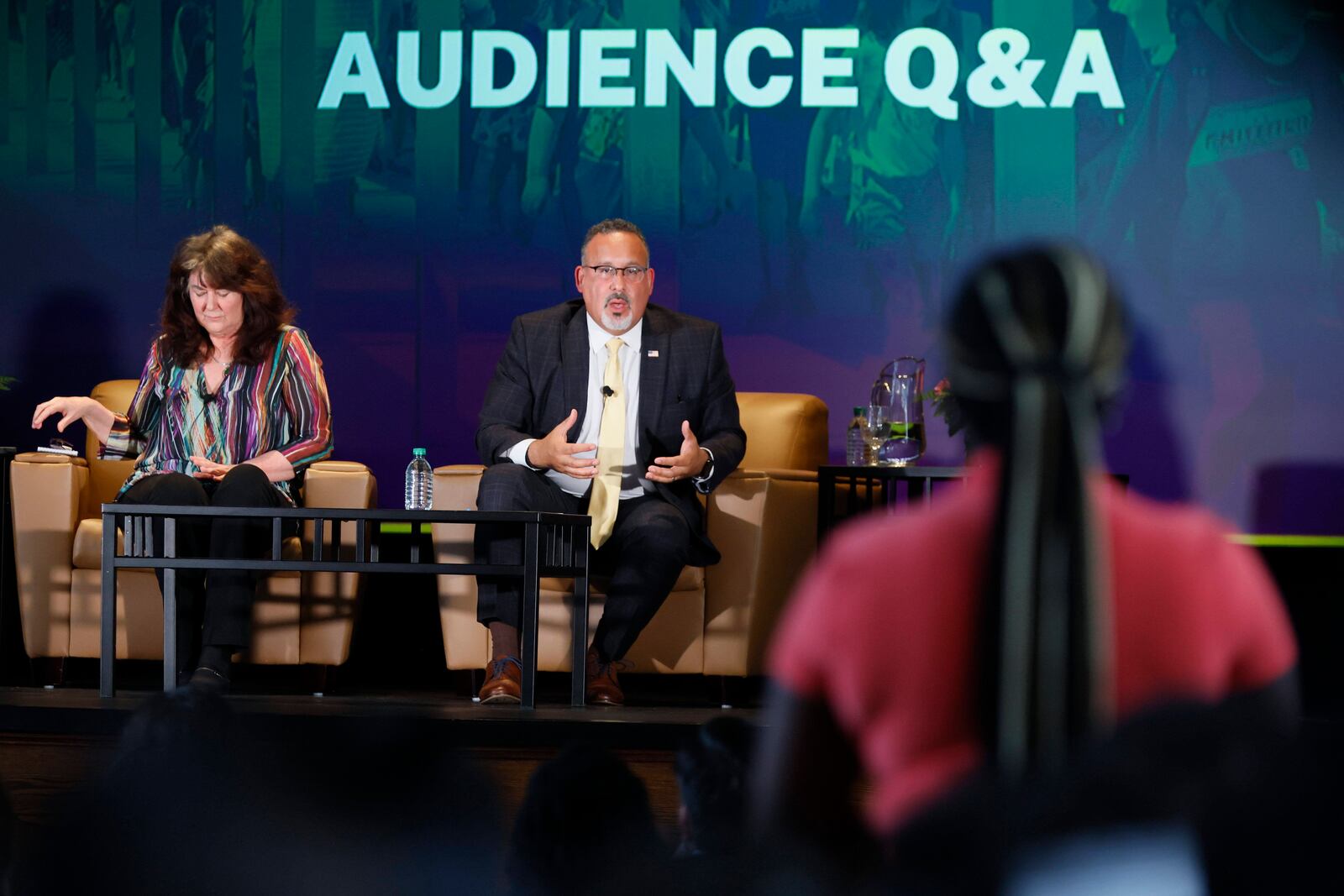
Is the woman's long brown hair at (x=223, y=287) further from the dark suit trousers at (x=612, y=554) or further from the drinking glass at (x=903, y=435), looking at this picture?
the drinking glass at (x=903, y=435)

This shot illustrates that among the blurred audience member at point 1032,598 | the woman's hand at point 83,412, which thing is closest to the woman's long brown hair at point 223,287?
the woman's hand at point 83,412

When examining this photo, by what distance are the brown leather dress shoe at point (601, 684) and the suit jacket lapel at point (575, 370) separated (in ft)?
2.02

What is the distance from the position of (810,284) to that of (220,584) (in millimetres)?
2609

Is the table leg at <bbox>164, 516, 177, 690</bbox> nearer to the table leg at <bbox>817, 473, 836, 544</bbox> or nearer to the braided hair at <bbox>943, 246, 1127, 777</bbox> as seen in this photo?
the table leg at <bbox>817, 473, 836, 544</bbox>

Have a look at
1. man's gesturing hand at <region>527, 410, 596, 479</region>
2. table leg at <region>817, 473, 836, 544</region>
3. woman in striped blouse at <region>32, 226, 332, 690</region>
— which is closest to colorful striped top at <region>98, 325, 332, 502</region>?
woman in striped blouse at <region>32, 226, 332, 690</region>

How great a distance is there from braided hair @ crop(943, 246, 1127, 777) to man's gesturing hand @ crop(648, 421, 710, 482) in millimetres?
2611

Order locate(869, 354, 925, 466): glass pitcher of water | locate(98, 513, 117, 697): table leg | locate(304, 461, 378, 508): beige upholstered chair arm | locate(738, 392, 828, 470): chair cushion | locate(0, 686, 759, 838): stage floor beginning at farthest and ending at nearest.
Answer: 1. locate(738, 392, 828, 470): chair cushion
2. locate(869, 354, 925, 466): glass pitcher of water
3. locate(304, 461, 378, 508): beige upholstered chair arm
4. locate(98, 513, 117, 697): table leg
5. locate(0, 686, 759, 838): stage floor

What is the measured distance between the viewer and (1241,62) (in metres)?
4.98

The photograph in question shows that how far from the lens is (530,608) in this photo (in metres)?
2.91

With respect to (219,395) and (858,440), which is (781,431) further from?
(219,395)

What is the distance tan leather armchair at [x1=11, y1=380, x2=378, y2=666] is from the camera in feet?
11.7

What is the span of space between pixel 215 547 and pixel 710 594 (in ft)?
4.06

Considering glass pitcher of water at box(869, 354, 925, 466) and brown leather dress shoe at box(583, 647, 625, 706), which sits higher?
glass pitcher of water at box(869, 354, 925, 466)

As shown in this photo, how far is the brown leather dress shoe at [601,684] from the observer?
10.3ft
